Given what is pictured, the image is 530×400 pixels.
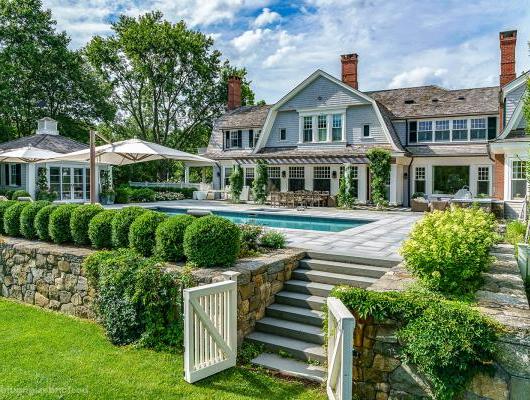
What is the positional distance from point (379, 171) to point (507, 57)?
9.44 meters

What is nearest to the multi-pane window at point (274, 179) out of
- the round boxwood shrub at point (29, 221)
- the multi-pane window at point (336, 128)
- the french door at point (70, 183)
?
the multi-pane window at point (336, 128)

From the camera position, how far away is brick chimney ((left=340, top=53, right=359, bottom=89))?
80.8 feet

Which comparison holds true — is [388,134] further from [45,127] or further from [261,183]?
[45,127]

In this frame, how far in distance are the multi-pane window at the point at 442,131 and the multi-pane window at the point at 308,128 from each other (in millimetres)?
7275

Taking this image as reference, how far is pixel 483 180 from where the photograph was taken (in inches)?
841

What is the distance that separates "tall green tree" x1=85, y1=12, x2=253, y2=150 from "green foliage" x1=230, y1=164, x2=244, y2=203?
14.0m

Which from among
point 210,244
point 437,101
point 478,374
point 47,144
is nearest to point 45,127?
point 47,144

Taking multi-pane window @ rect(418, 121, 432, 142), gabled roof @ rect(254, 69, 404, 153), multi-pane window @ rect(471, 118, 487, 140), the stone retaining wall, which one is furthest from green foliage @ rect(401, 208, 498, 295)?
multi-pane window @ rect(418, 121, 432, 142)

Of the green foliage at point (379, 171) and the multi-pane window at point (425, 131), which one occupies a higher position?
the multi-pane window at point (425, 131)

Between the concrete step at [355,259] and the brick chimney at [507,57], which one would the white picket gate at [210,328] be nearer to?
the concrete step at [355,259]

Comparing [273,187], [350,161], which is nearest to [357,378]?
[350,161]

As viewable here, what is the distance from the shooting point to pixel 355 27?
14.8 m

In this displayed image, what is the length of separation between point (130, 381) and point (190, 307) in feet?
3.88

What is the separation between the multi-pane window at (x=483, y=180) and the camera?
2128 centimetres
